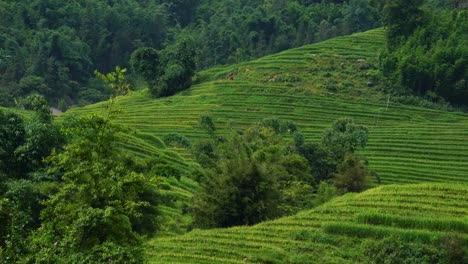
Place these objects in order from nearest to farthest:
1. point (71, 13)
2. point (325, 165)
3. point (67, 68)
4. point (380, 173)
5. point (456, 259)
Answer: point (456, 259) → point (325, 165) → point (380, 173) → point (67, 68) → point (71, 13)

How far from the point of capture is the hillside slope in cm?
4912

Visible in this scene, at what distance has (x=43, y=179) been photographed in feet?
82.0

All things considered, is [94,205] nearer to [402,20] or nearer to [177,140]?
[177,140]


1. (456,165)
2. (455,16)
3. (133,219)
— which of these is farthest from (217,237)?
(455,16)

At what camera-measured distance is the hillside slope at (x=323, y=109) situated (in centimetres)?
4912

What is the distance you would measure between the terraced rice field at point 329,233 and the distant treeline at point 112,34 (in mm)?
59957

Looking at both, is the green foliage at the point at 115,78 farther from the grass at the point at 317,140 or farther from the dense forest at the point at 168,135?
the grass at the point at 317,140

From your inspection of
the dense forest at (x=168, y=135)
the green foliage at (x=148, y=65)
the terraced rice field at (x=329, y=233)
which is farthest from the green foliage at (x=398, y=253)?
the green foliage at (x=148, y=65)

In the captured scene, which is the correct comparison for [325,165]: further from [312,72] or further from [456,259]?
[312,72]

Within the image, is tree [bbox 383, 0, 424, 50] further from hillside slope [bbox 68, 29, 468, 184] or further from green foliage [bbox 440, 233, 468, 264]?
green foliage [bbox 440, 233, 468, 264]

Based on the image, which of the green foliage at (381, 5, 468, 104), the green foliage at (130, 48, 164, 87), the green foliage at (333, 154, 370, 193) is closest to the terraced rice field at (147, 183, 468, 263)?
the green foliage at (333, 154, 370, 193)

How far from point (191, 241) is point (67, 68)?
6952 cm

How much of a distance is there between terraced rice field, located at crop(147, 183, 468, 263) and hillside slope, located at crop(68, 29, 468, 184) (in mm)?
17493

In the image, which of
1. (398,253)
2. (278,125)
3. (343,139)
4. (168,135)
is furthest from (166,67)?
(398,253)
